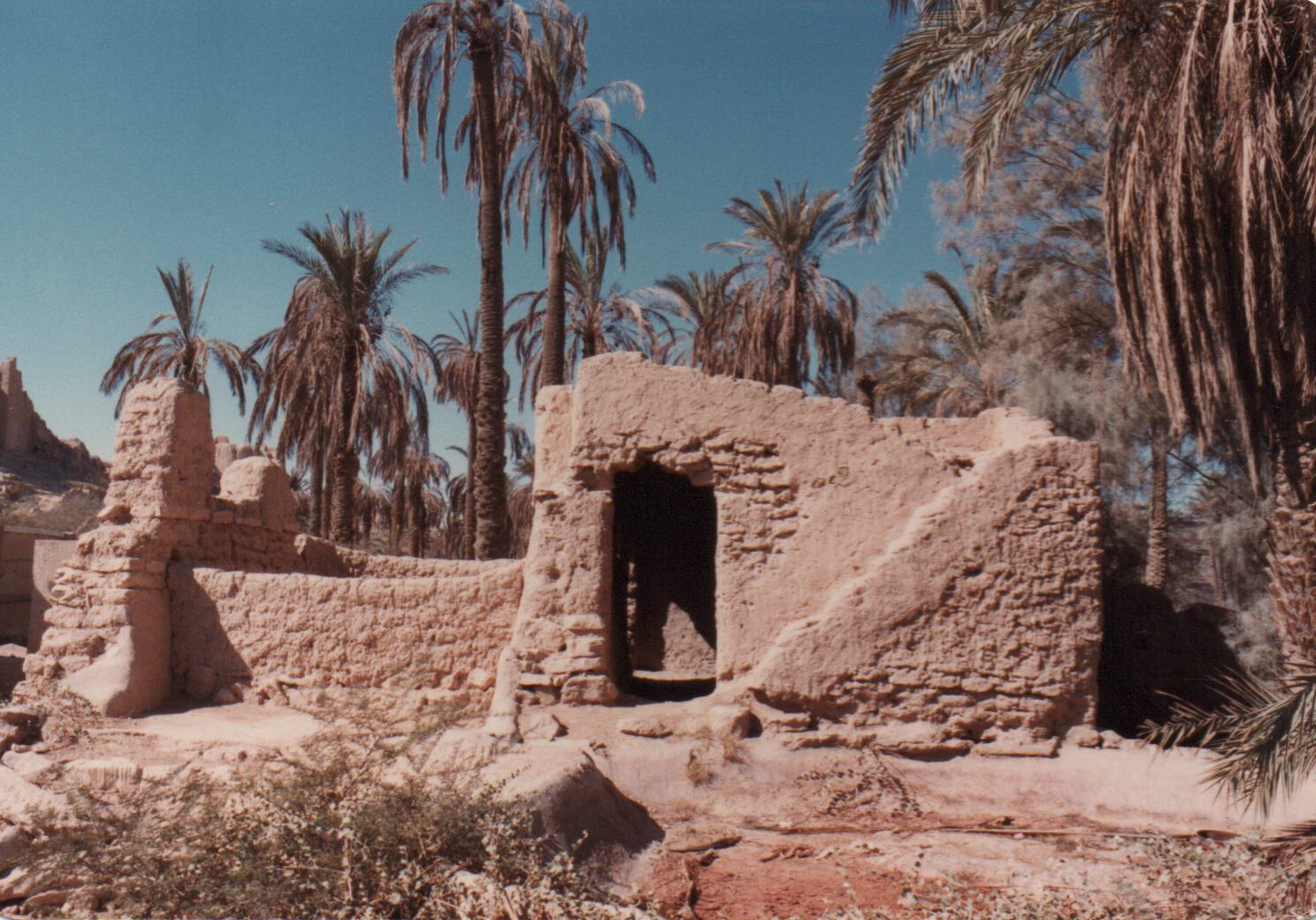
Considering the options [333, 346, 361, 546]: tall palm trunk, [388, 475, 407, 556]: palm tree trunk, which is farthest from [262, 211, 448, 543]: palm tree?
[388, 475, 407, 556]: palm tree trunk

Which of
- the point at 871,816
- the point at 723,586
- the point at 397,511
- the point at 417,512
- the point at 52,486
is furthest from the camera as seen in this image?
the point at 417,512

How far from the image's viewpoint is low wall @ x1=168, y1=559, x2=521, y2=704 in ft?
30.1

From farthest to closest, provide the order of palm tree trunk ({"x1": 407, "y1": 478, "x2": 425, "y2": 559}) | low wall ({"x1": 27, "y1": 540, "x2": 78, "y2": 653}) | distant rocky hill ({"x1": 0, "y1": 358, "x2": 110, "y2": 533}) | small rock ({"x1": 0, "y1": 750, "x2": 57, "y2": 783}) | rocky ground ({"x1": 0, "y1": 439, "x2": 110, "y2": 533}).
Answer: palm tree trunk ({"x1": 407, "y1": 478, "x2": 425, "y2": 559}) < distant rocky hill ({"x1": 0, "y1": 358, "x2": 110, "y2": 533}) < rocky ground ({"x1": 0, "y1": 439, "x2": 110, "y2": 533}) < low wall ({"x1": 27, "y1": 540, "x2": 78, "y2": 653}) < small rock ({"x1": 0, "y1": 750, "x2": 57, "y2": 783})

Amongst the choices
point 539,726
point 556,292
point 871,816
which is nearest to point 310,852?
point 539,726

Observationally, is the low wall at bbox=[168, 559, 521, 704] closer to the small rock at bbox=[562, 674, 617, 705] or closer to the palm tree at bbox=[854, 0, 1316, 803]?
the small rock at bbox=[562, 674, 617, 705]

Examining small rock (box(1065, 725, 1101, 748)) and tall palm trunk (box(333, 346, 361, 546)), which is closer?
small rock (box(1065, 725, 1101, 748))

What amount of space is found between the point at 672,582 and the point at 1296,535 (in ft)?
23.6

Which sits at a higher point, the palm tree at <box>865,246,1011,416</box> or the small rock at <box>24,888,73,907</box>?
the palm tree at <box>865,246,1011,416</box>

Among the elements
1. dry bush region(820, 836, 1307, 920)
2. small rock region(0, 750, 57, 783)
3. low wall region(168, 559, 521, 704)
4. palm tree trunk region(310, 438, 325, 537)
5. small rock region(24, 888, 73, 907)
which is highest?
palm tree trunk region(310, 438, 325, 537)

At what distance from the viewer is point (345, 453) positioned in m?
16.7

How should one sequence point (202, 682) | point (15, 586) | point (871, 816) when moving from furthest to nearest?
1. point (15, 586)
2. point (202, 682)
3. point (871, 816)

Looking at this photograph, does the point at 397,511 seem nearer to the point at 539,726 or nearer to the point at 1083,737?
the point at 539,726

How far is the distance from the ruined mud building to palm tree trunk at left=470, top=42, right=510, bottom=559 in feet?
8.09

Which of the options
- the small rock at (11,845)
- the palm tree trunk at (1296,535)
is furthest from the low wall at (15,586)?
the palm tree trunk at (1296,535)
